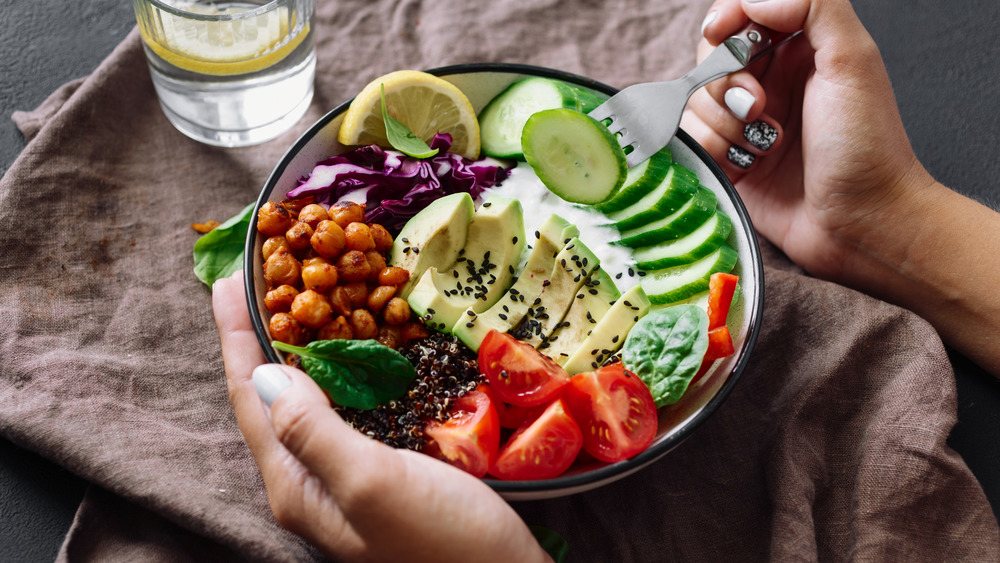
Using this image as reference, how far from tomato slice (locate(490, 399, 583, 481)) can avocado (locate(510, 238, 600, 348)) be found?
0.40 metres

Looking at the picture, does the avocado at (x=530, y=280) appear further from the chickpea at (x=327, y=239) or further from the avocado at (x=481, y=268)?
the chickpea at (x=327, y=239)

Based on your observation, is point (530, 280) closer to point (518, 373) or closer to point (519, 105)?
point (518, 373)

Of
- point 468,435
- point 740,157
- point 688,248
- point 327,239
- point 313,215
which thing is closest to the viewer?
point 468,435

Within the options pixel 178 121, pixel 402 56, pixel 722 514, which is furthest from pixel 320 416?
pixel 402 56

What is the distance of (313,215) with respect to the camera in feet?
8.07

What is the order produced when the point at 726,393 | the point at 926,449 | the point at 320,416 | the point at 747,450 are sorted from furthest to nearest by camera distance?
the point at 747,450 → the point at 926,449 → the point at 726,393 → the point at 320,416

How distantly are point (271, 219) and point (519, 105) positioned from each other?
106 centimetres

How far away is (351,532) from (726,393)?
3.82 feet

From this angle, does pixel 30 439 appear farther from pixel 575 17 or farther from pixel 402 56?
pixel 575 17

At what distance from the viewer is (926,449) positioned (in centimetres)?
246

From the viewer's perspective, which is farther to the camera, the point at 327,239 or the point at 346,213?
the point at 346,213

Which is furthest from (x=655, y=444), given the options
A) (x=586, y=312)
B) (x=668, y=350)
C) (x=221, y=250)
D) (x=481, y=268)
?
(x=221, y=250)

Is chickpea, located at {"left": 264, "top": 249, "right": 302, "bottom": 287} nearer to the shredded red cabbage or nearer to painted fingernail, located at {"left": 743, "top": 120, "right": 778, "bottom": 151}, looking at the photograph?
the shredded red cabbage

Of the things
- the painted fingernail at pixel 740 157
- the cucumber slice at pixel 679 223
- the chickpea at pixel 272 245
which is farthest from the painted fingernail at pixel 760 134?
the chickpea at pixel 272 245
